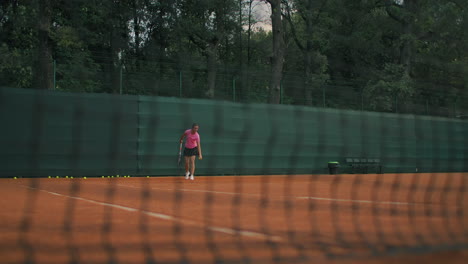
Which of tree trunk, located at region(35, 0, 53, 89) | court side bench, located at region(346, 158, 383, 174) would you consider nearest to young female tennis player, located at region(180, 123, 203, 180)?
tree trunk, located at region(35, 0, 53, 89)

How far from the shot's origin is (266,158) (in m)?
15.6

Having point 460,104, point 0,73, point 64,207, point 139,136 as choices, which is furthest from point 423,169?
point 64,207

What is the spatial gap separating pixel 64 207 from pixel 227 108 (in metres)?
9.06

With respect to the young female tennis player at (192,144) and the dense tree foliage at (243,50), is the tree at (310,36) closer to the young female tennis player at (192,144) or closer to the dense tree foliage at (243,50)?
the dense tree foliage at (243,50)

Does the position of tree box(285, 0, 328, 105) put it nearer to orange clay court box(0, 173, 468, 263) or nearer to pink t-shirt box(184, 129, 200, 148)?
pink t-shirt box(184, 129, 200, 148)

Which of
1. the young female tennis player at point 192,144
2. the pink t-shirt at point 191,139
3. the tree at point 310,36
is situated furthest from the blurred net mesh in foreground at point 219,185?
Answer: the tree at point 310,36

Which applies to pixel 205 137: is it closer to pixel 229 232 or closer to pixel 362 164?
Answer: pixel 362 164

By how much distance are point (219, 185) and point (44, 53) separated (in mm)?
6905

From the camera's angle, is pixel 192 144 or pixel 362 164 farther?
pixel 362 164

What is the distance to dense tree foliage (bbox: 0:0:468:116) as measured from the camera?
15.1 metres

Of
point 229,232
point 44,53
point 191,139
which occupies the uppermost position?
point 44,53

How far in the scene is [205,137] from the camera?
48.0ft

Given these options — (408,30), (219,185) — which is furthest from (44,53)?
(408,30)

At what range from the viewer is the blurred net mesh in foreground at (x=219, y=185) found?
3.54 m
